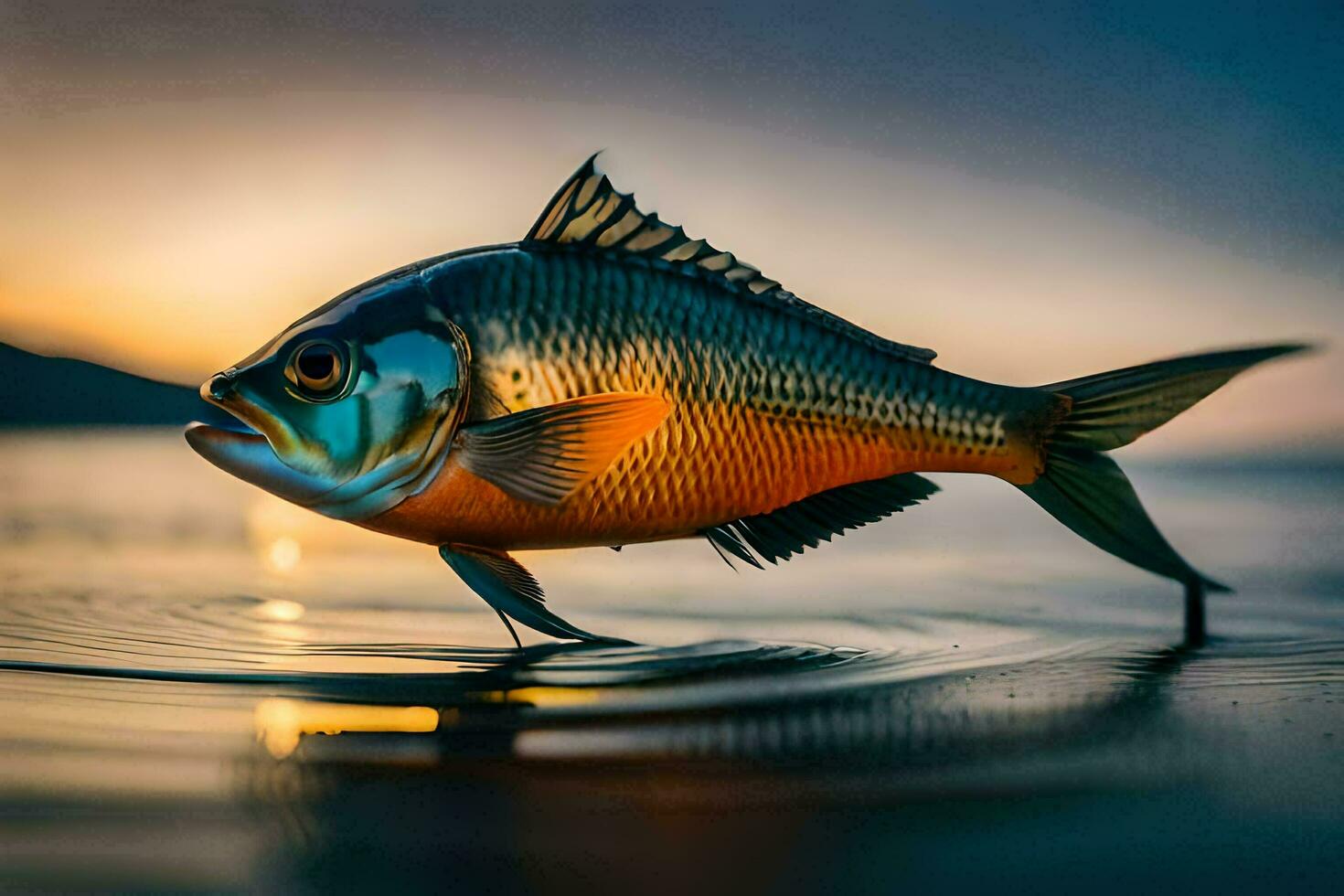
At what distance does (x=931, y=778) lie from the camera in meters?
1.18

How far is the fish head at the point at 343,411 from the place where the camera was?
55.0 inches

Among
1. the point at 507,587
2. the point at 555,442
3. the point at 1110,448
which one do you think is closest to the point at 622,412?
the point at 555,442

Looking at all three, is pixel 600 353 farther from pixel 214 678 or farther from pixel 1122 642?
pixel 1122 642

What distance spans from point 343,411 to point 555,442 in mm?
250

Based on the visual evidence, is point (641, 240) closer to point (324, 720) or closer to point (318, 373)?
point (318, 373)

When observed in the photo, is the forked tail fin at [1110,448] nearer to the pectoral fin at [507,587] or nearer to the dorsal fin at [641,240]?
the dorsal fin at [641,240]

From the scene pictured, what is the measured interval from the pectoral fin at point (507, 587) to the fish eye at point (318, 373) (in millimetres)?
237

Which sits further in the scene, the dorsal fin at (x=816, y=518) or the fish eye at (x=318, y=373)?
the dorsal fin at (x=816, y=518)

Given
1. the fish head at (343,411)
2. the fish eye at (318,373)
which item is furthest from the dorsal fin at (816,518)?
the fish eye at (318,373)

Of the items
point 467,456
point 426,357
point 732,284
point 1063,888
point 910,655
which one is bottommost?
point 1063,888

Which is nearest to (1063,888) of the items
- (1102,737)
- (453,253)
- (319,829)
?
(1102,737)

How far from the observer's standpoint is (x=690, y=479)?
1.46 m

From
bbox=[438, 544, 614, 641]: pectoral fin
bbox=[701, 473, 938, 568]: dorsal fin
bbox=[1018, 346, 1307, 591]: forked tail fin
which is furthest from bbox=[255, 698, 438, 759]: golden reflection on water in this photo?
bbox=[1018, 346, 1307, 591]: forked tail fin

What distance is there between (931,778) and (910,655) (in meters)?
0.51
